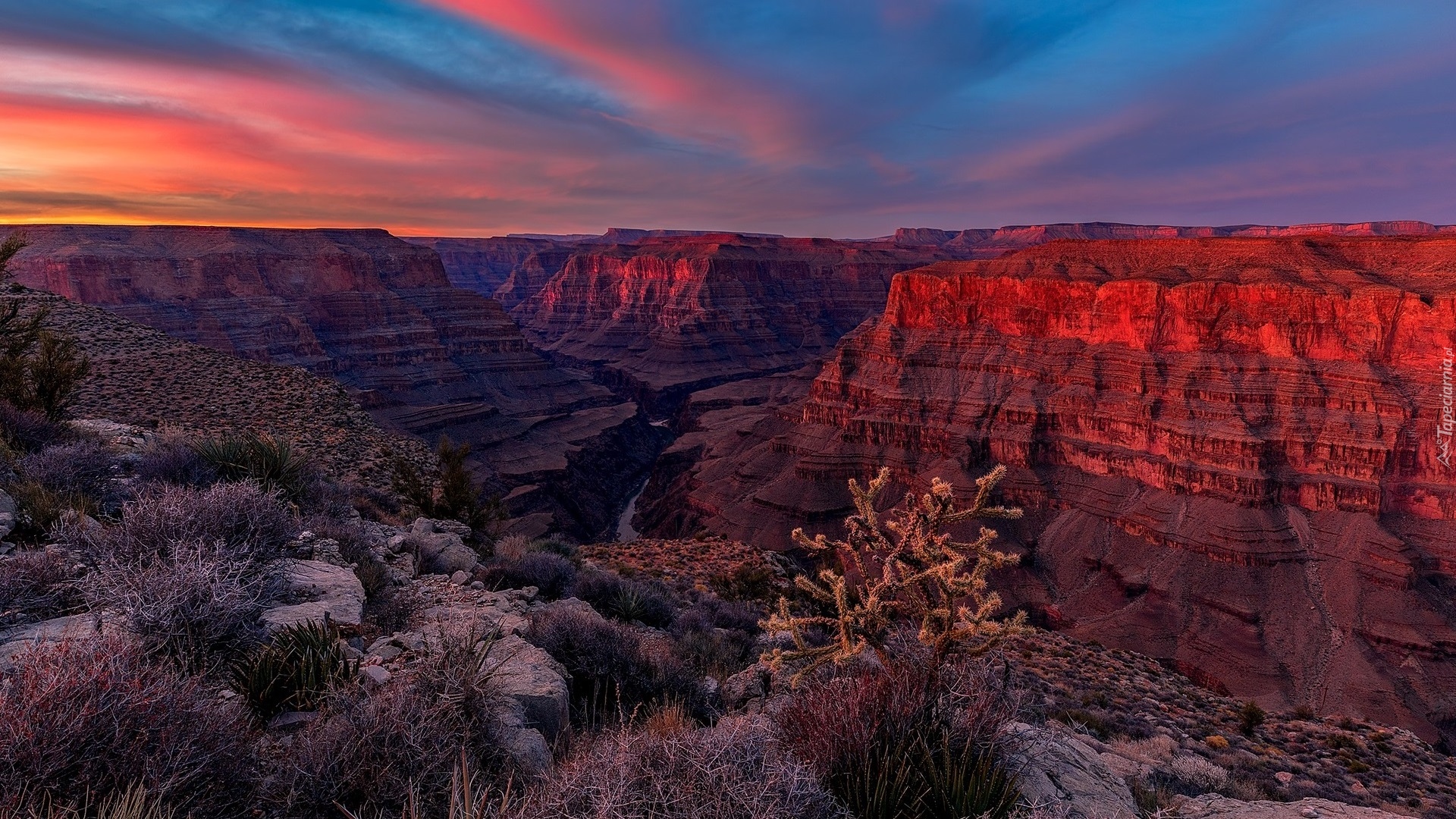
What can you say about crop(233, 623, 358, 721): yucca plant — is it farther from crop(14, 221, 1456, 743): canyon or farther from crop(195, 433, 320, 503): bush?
crop(14, 221, 1456, 743): canyon

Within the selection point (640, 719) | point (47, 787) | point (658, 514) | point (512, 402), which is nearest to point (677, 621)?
point (640, 719)

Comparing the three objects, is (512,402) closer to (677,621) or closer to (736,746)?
(677,621)

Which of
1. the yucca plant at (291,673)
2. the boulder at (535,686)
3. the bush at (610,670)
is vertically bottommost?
the bush at (610,670)

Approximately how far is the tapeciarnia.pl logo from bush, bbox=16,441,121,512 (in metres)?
48.6

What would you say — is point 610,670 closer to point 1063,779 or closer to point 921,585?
point 921,585

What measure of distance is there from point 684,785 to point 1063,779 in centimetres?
340

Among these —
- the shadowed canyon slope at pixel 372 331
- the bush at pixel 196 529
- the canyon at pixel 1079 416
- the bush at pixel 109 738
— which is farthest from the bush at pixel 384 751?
the shadowed canyon slope at pixel 372 331

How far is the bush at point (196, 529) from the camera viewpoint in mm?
6168

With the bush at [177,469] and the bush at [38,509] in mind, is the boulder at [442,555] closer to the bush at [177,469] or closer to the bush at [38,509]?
the bush at [177,469]

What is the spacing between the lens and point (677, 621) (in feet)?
35.1

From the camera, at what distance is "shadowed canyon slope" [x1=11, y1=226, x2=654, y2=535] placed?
62844 millimetres

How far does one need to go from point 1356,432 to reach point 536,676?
44.0 metres

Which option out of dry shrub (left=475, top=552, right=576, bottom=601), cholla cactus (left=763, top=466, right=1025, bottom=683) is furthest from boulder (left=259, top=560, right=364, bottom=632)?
cholla cactus (left=763, top=466, right=1025, bottom=683)

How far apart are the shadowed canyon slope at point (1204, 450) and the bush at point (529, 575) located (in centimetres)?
2950
